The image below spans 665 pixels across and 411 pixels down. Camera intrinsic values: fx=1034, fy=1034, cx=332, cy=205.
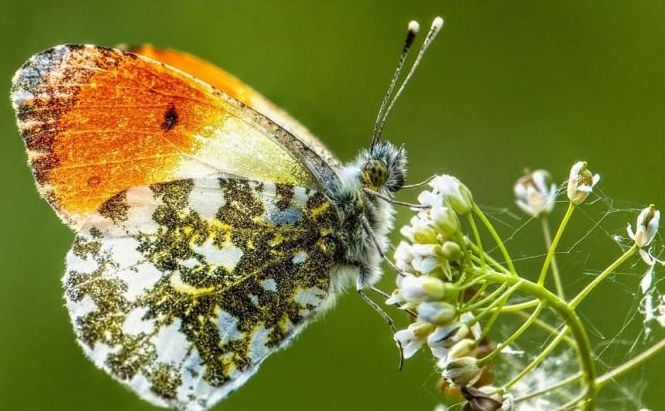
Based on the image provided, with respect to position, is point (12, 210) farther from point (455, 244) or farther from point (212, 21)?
point (455, 244)

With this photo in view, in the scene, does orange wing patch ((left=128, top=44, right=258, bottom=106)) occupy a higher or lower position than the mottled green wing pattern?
higher

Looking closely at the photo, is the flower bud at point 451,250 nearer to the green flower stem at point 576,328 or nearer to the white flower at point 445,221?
the white flower at point 445,221

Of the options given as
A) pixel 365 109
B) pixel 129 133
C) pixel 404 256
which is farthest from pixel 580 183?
pixel 365 109

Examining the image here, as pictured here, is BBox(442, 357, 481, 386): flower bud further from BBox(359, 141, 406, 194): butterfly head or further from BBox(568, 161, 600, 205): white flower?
BBox(359, 141, 406, 194): butterfly head

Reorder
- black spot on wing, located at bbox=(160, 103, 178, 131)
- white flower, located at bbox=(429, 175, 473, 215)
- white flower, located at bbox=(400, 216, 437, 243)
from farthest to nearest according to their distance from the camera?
black spot on wing, located at bbox=(160, 103, 178, 131)
white flower, located at bbox=(429, 175, 473, 215)
white flower, located at bbox=(400, 216, 437, 243)

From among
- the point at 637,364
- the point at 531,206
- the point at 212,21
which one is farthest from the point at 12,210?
the point at 637,364

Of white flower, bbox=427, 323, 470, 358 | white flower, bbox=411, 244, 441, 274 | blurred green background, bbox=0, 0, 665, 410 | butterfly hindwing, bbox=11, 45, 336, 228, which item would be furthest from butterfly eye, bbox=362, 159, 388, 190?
blurred green background, bbox=0, 0, 665, 410
